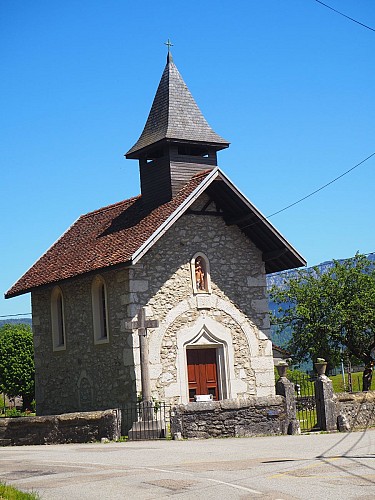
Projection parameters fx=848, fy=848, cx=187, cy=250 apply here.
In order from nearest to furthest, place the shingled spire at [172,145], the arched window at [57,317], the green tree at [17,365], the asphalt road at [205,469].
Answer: the asphalt road at [205,469] < the shingled spire at [172,145] < the arched window at [57,317] < the green tree at [17,365]

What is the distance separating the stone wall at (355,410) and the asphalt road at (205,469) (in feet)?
6.88

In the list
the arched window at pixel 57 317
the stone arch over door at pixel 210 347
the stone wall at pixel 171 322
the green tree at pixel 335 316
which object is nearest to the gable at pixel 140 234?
the stone wall at pixel 171 322

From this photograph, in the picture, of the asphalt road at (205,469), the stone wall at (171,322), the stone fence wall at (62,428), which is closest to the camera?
the asphalt road at (205,469)

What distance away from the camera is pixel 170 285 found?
941 inches

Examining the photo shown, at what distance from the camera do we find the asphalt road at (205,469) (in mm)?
10562

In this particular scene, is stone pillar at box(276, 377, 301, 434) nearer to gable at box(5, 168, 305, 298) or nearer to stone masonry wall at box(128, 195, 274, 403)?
stone masonry wall at box(128, 195, 274, 403)

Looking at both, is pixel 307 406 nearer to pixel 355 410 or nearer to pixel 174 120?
pixel 355 410

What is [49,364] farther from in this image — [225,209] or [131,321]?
[225,209]

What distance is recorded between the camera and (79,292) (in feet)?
85.1

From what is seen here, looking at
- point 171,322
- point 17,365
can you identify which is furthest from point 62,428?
point 17,365

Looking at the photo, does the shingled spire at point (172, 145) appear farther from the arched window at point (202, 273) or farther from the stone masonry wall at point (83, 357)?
the stone masonry wall at point (83, 357)

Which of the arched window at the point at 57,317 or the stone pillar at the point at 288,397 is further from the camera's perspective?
the arched window at the point at 57,317

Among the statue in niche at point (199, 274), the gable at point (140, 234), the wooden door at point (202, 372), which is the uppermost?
the gable at point (140, 234)

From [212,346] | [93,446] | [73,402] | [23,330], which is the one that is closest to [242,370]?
[212,346]
